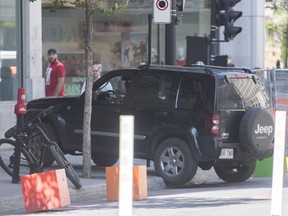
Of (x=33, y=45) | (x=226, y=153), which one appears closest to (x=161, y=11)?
(x=226, y=153)

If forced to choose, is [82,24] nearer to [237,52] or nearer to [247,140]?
[237,52]

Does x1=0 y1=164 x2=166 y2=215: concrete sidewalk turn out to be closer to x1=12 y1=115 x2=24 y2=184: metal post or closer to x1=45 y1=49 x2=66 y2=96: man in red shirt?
x1=12 y1=115 x2=24 y2=184: metal post

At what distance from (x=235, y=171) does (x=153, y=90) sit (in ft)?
6.82

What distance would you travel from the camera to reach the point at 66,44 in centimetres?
2516

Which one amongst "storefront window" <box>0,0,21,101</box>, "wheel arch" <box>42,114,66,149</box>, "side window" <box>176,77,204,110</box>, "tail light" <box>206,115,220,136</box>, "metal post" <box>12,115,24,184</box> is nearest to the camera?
"metal post" <box>12,115,24,184</box>

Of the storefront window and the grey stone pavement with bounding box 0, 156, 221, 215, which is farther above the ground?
the storefront window

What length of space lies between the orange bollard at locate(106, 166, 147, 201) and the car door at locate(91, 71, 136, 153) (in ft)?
6.87

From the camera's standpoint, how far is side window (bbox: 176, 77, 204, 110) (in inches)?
532

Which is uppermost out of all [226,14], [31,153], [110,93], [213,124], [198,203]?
[226,14]

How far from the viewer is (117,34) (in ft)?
85.3

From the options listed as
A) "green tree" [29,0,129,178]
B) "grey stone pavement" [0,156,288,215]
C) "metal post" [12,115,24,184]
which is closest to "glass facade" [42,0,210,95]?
"grey stone pavement" [0,156,288,215]

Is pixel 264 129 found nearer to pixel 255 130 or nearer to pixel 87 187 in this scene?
pixel 255 130

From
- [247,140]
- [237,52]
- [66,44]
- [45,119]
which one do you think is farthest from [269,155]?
[237,52]

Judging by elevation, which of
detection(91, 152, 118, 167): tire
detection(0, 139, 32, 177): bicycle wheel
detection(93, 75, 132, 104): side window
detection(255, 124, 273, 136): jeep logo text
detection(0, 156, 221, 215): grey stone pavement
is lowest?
detection(0, 156, 221, 215): grey stone pavement
